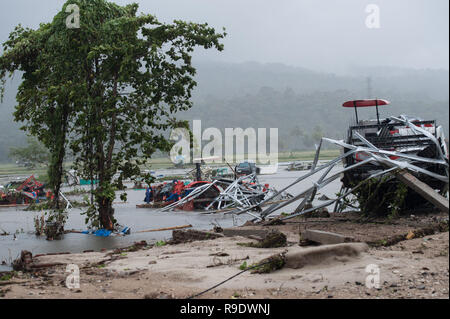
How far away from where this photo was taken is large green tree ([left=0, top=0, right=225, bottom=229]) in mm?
16156

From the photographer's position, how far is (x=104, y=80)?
1661 cm

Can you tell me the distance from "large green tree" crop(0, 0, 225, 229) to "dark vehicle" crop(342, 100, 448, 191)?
534cm

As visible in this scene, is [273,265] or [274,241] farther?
[274,241]

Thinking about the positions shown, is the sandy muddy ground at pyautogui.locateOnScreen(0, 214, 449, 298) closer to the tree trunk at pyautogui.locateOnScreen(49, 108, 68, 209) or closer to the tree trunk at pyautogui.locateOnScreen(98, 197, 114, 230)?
the tree trunk at pyautogui.locateOnScreen(98, 197, 114, 230)

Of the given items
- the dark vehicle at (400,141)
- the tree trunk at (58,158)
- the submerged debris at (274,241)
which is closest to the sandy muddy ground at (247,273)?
the submerged debris at (274,241)

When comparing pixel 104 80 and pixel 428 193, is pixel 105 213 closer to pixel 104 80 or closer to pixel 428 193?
pixel 104 80

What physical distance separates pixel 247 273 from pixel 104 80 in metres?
10.2

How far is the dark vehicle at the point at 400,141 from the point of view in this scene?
509 inches

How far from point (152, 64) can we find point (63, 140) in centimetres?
359

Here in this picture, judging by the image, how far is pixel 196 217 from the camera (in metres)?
22.5

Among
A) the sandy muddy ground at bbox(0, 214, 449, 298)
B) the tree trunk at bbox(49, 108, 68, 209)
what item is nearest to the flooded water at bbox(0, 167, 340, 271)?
the tree trunk at bbox(49, 108, 68, 209)

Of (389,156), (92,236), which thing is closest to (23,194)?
(92,236)
